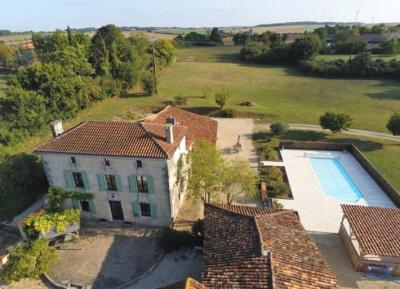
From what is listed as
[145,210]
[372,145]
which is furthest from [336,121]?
[145,210]

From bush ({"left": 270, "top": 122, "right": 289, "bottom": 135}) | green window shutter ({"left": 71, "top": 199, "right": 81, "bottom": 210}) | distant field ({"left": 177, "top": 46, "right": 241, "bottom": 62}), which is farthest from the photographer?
distant field ({"left": 177, "top": 46, "right": 241, "bottom": 62})

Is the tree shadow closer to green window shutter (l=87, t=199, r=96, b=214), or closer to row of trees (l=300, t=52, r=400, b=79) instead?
row of trees (l=300, t=52, r=400, b=79)

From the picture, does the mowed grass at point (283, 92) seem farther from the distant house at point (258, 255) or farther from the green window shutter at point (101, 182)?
the distant house at point (258, 255)

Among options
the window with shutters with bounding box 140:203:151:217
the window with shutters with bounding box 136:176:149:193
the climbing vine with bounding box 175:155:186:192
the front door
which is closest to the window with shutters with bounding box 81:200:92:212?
the front door

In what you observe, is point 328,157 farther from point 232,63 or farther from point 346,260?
point 232,63

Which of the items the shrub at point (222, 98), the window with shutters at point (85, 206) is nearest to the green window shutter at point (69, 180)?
the window with shutters at point (85, 206)
